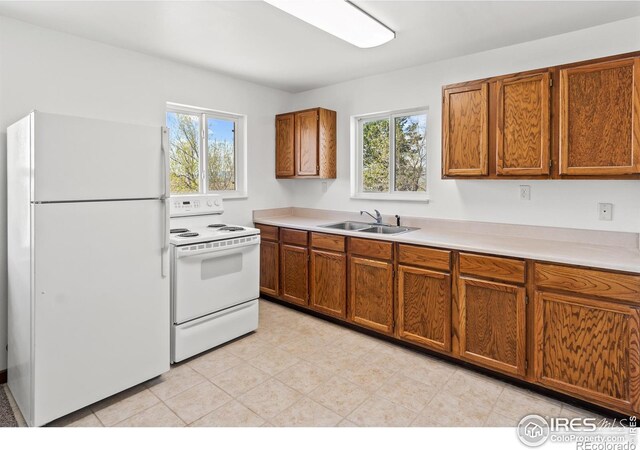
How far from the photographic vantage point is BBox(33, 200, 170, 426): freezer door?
76.9 inches

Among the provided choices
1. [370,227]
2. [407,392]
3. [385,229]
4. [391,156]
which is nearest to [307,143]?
[391,156]

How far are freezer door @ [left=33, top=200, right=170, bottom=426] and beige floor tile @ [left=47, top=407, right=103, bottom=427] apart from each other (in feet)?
0.23

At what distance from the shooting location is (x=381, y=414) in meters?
2.15

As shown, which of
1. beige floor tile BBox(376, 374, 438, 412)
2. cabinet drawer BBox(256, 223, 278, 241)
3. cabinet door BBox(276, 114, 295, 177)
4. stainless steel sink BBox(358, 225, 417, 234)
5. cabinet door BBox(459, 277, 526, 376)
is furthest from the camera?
cabinet door BBox(276, 114, 295, 177)

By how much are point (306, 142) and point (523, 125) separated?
84.2 inches

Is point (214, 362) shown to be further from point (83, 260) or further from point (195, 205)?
point (195, 205)

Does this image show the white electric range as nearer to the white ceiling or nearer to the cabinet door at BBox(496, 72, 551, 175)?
the white ceiling

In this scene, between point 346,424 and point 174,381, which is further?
point 174,381

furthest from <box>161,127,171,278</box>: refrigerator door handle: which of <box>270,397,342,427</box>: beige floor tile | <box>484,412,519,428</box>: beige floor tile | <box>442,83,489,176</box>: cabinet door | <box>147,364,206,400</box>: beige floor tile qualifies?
<box>484,412,519,428</box>: beige floor tile

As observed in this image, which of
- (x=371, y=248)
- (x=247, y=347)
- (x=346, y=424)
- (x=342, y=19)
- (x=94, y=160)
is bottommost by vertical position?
(x=346, y=424)

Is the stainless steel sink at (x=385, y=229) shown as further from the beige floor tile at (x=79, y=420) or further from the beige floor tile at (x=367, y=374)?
the beige floor tile at (x=79, y=420)

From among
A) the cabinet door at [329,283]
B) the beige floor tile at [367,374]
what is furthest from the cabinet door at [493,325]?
the cabinet door at [329,283]

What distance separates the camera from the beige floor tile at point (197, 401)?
2.15 meters

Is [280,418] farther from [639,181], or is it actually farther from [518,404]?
[639,181]
